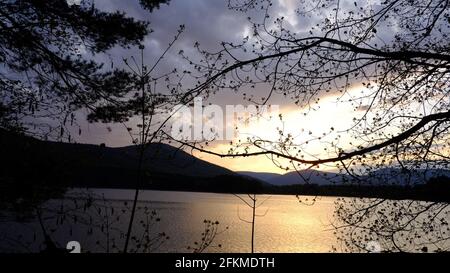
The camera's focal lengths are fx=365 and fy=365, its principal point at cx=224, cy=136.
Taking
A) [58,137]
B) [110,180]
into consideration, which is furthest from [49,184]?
[110,180]

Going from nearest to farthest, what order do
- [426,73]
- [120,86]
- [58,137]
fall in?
[426,73]
[58,137]
[120,86]

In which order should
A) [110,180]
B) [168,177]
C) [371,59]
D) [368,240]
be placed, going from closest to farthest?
[371,59], [368,240], [110,180], [168,177]

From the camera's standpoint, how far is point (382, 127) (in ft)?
19.1

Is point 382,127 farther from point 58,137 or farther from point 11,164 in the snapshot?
point 11,164

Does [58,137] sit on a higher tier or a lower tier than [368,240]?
higher

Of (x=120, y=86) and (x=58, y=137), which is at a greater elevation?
(x=120, y=86)

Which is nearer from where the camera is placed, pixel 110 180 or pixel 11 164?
pixel 11 164
